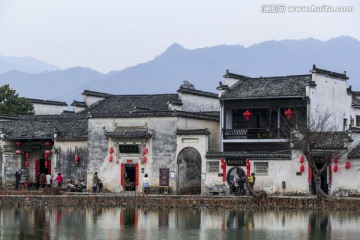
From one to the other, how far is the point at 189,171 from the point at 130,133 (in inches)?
176

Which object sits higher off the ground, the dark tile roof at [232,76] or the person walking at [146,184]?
the dark tile roof at [232,76]

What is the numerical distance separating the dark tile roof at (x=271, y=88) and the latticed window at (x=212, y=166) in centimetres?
483

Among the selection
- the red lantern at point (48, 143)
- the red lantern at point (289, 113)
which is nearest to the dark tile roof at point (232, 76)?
the red lantern at point (289, 113)

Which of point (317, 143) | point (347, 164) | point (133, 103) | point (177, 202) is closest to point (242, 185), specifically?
point (317, 143)

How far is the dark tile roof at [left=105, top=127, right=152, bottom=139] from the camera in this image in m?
58.6

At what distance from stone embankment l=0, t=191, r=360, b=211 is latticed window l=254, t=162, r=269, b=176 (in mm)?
5964

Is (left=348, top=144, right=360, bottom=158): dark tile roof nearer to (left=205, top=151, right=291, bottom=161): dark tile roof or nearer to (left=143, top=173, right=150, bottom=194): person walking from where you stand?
(left=205, top=151, right=291, bottom=161): dark tile roof

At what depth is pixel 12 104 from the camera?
8194cm

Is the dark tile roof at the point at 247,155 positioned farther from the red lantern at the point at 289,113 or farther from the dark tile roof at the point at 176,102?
the dark tile roof at the point at 176,102

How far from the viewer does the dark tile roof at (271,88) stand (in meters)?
57.1

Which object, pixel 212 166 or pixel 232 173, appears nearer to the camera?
pixel 232 173

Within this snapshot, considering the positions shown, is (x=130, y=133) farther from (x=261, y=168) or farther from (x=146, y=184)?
(x=261, y=168)

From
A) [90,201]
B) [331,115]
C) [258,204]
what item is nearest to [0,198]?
[90,201]

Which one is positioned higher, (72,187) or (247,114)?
(247,114)
